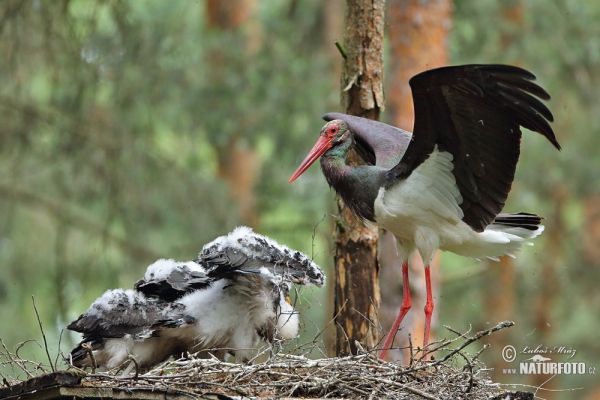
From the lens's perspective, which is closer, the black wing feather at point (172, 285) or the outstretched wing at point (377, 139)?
the black wing feather at point (172, 285)

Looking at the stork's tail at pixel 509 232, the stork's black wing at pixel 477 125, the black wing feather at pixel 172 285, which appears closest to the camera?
the stork's black wing at pixel 477 125

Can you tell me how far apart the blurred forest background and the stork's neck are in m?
4.62

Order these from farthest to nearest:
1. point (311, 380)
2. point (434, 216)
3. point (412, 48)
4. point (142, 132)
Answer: point (142, 132), point (412, 48), point (434, 216), point (311, 380)

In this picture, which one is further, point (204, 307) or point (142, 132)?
point (142, 132)

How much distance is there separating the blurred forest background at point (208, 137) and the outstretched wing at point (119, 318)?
15.3ft

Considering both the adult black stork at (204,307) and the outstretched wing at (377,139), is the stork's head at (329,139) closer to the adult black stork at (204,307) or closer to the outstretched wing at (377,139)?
the outstretched wing at (377,139)

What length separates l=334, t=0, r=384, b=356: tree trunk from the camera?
655cm

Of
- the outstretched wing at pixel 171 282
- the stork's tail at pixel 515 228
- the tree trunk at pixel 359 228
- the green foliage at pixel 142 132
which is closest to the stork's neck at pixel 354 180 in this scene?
the tree trunk at pixel 359 228

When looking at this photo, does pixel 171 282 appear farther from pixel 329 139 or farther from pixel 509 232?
pixel 509 232

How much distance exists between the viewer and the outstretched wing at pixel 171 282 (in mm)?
5895

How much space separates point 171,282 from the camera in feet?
19.4

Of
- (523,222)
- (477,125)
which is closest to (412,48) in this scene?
(523,222)

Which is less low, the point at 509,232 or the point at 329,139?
the point at 329,139

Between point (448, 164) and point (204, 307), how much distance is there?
186cm
